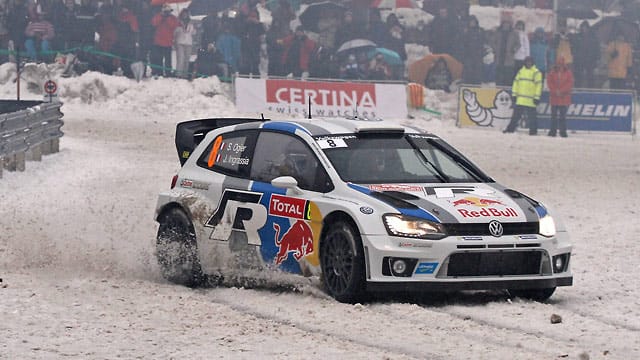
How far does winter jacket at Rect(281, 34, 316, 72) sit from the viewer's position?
31156 millimetres

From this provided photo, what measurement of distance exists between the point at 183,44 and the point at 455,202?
78.1 feet

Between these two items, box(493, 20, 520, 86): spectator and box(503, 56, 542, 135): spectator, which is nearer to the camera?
box(503, 56, 542, 135): spectator

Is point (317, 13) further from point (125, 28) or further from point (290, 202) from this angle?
point (290, 202)

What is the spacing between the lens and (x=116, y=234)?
42.7 ft

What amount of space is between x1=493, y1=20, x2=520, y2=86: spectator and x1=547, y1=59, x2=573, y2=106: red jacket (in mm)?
1408

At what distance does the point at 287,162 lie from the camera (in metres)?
9.50

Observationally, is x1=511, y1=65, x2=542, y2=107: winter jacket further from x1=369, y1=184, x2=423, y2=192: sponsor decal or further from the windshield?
x1=369, y1=184, x2=423, y2=192: sponsor decal

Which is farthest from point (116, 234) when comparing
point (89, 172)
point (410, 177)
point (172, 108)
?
point (172, 108)

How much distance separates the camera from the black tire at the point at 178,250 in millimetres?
9891

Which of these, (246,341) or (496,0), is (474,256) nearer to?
(246,341)

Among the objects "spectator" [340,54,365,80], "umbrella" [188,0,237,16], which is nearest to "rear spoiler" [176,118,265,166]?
"spectator" [340,54,365,80]

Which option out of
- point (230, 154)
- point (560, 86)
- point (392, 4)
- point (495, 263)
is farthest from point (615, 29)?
point (495, 263)

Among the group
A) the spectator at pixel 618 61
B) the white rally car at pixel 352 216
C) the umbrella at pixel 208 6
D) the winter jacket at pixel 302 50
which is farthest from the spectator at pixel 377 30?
the white rally car at pixel 352 216

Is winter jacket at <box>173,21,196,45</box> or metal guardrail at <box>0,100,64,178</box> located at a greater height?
winter jacket at <box>173,21,196,45</box>
